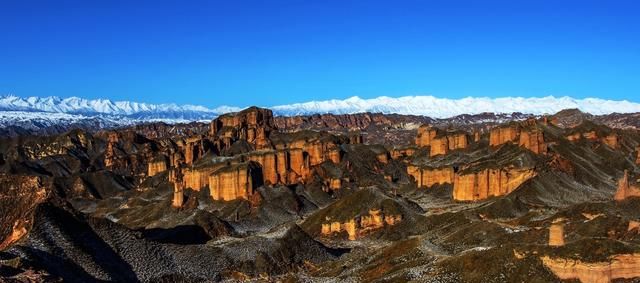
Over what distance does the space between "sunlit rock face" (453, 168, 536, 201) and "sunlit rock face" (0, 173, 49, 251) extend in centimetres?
11729

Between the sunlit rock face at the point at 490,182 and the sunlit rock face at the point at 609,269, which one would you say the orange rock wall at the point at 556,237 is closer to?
the sunlit rock face at the point at 609,269

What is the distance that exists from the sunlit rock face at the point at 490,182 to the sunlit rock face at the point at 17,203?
117 m

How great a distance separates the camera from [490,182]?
19662 cm

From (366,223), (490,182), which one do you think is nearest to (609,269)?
(366,223)

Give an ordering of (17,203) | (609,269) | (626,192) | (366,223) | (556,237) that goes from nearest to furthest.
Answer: (609,269), (556,237), (17,203), (626,192), (366,223)

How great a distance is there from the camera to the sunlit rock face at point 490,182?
193m

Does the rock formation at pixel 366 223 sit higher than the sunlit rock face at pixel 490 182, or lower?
lower

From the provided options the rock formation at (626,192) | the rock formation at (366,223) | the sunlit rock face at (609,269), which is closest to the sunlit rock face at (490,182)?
the rock formation at (366,223)

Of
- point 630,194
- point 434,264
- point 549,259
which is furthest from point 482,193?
point 549,259

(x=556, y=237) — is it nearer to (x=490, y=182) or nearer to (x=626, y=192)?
(x=626, y=192)

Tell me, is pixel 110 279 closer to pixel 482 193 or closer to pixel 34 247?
pixel 34 247

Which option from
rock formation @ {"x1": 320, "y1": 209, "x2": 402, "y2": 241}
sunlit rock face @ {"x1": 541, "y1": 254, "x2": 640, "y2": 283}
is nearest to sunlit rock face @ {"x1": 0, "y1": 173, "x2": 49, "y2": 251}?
sunlit rock face @ {"x1": 541, "y1": 254, "x2": 640, "y2": 283}

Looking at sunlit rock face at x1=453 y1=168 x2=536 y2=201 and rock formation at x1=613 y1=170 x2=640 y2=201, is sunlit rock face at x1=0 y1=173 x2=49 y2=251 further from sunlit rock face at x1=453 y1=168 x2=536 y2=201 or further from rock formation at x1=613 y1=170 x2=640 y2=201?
sunlit rock face at x1=453 y1=168 x2=536 y2=201

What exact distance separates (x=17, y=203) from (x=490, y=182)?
413ft
